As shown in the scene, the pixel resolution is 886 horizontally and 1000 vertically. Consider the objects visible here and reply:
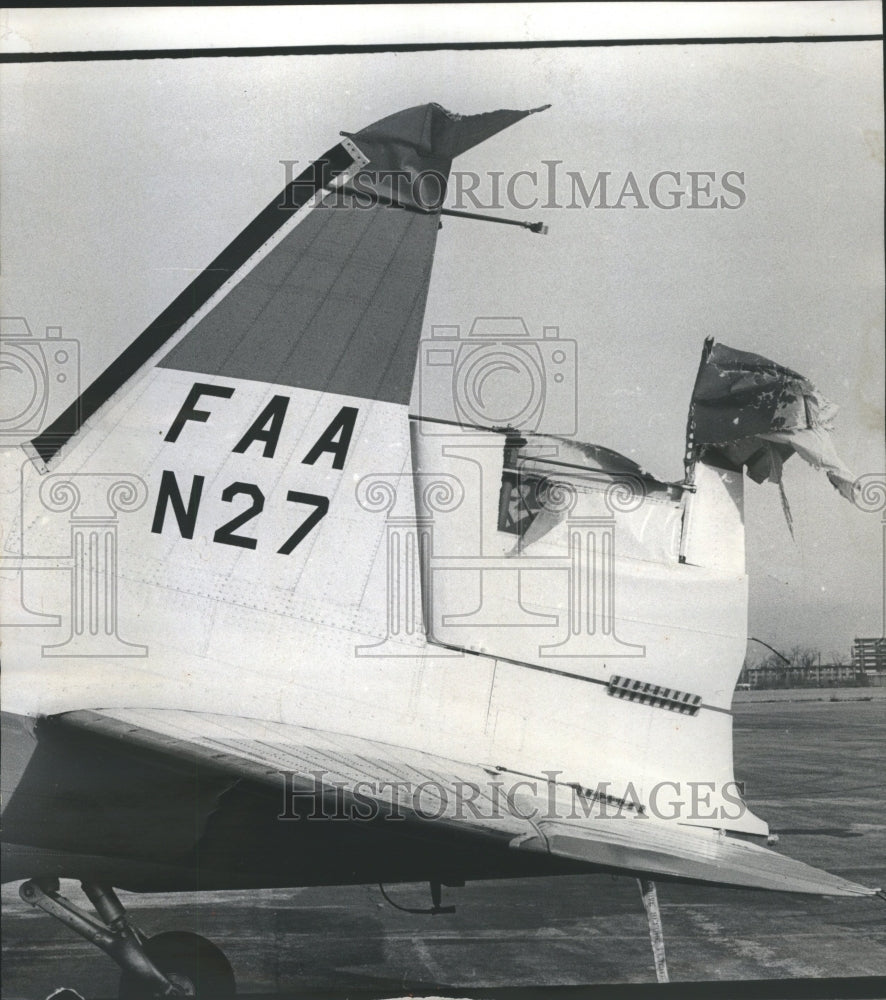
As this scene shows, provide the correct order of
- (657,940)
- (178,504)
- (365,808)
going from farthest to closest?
1. (657,940)
2. (178,504)
3. (365,808)

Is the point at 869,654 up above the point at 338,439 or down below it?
below

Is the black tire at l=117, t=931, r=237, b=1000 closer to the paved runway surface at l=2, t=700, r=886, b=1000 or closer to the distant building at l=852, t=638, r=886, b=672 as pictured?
the paved runway surface at l=2, t=700, r=886, b=1000

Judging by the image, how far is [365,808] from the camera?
12.4 ft

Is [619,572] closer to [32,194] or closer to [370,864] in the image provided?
[370,864]

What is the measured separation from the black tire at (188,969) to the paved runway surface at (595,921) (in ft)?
0.14

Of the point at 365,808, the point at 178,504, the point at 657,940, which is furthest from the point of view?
the point at 657,940

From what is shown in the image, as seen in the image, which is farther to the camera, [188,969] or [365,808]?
[188,969]

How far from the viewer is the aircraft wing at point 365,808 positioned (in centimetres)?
375

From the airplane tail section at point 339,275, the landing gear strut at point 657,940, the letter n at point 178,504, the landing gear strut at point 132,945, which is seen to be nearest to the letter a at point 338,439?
the airplane tail section at point 339,275

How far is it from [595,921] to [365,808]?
92 centimetres

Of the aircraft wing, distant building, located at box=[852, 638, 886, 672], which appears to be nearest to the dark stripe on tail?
the aircraft wing

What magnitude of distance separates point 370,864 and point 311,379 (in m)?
1.66

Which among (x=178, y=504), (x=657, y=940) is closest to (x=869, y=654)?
(x=657, y=940)

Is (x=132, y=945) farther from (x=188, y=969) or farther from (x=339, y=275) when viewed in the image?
(x=339, y=275)
